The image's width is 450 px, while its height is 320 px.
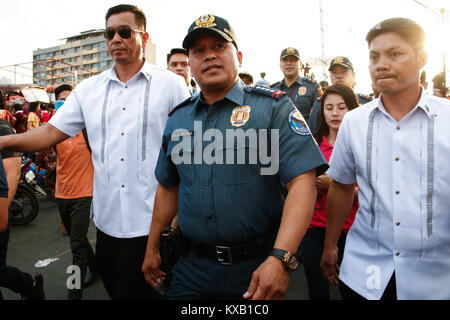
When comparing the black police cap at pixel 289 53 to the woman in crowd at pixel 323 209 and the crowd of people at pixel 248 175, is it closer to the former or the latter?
the woman in crowd at pixel 323 209

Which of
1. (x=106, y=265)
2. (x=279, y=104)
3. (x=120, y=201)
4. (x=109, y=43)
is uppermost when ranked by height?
(x=109, y=43)

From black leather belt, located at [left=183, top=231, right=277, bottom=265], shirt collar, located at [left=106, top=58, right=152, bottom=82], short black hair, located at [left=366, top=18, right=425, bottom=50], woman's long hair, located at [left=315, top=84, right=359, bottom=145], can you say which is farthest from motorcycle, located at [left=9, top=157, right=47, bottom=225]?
short black hair, located at [left=366, top=18, right=425, bottom=50]

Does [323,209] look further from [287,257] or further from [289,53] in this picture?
[289,53]

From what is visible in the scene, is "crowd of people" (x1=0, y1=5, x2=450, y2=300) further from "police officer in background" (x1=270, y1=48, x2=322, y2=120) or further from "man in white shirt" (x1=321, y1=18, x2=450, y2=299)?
"police officer in background" (x1=270, y1=48, x2=322, y2=120)

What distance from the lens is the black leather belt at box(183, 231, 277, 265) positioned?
178 centimetres

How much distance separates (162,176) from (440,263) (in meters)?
1.57

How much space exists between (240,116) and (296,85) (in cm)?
399

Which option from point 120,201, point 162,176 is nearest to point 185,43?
point 162,176

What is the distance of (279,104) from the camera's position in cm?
179

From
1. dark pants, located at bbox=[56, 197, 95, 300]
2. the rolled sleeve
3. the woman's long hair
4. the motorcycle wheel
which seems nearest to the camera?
the rolled sleeve

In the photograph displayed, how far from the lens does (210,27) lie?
1835 millimetres

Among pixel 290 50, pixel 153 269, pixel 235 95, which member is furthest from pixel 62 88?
pixel 235 95

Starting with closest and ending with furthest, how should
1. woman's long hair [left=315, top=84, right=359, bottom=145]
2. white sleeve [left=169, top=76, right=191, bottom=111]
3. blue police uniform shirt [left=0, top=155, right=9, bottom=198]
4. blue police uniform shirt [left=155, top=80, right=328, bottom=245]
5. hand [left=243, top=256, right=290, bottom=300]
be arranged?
hand [left=243, top=256, right=290, bottom=300]
blue police uniform shirt [left=155, top=80, right=328, bottom=245]
blue police uniform shirt [left=0, top=155, right=9, bottom=198]
white sleeve [left=169, top=76, right=191, bottom=111]
woman's long hair [left=315, top=84, right=359, bottom=145]
